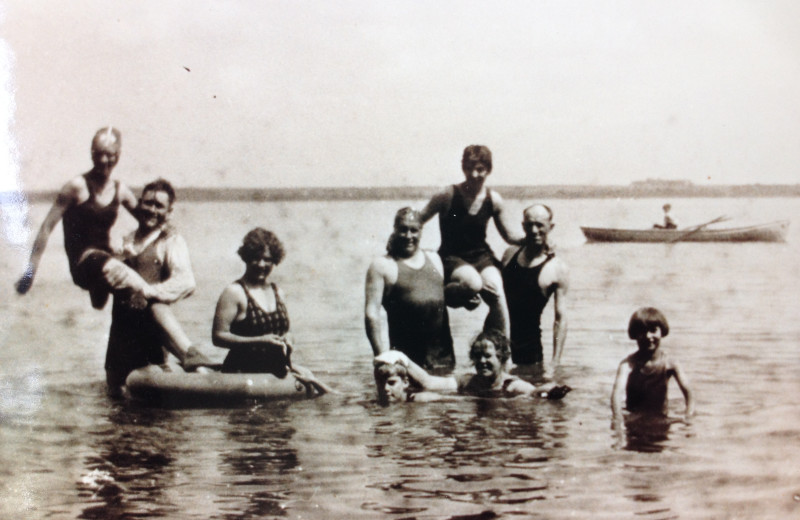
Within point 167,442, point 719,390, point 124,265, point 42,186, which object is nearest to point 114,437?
point 167,442

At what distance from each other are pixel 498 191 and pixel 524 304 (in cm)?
68

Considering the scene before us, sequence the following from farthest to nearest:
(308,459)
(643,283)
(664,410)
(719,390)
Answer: (643,283) → (719,390) → (664,410) → (308,459)

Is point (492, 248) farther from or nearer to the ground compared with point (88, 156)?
nearer to the ground

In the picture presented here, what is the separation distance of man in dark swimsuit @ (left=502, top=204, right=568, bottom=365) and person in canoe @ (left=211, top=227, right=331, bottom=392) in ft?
4.30

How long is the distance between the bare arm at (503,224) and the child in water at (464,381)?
Answer: 574mm

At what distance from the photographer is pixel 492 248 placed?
218 inches

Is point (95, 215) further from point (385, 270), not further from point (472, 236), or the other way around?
point (472, 236)

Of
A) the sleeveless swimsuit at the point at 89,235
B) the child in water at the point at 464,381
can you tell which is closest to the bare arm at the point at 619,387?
the child in water at the point at 464,381

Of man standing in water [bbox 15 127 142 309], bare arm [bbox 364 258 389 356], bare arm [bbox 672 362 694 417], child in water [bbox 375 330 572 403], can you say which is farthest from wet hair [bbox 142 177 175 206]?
bare arm [bbox 672 362 694 417]

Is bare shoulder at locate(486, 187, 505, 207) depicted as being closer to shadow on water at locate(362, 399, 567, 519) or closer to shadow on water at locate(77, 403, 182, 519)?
shadow on water at locate(362, 399, 567, 519)

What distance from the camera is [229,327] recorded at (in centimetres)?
500

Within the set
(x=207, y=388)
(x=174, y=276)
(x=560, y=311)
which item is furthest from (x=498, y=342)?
(x=174, y=276)

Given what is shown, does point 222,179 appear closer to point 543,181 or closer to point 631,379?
point 543,181

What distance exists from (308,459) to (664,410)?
6.14 feet
